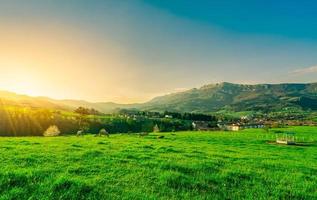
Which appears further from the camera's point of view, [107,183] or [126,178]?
[126,178]

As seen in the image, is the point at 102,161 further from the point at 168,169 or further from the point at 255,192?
the point at 255,192

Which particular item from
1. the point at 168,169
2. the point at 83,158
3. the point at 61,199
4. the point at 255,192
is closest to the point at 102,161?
the point at 83,158

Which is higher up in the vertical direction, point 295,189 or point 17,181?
point 17,181

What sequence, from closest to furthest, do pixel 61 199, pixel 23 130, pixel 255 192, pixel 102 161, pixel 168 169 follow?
pixel 61 199 < pixel 255 192 < pixel 168 169 < pixel 102 161 < pixel 23 130

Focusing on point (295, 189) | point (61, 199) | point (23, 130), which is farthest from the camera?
point (23, 130)

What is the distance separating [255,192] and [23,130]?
372 feet

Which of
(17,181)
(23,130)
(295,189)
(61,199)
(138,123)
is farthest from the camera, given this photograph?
(138,123)

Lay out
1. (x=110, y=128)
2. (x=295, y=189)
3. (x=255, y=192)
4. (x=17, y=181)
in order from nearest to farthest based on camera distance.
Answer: (x=17, y=181), (x=255, y=192), (x=295, y=189), (x=110, y=128)

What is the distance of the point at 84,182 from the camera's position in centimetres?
1443

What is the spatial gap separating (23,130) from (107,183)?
361 ft

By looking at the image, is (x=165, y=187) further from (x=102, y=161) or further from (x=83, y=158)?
(x=83, y=158)

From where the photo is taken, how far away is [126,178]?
52.9 feet

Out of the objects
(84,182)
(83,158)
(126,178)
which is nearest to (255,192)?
(126,178)

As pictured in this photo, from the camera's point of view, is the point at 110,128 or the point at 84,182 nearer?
the point at 84,182
